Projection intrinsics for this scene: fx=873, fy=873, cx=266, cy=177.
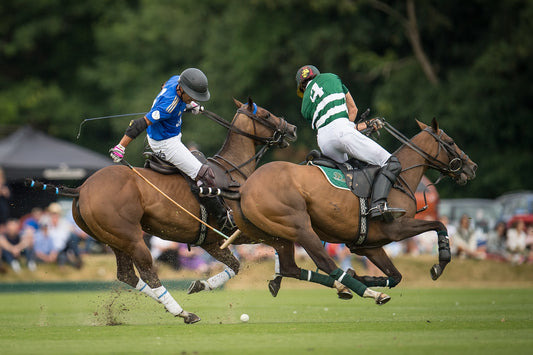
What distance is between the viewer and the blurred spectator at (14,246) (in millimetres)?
17000

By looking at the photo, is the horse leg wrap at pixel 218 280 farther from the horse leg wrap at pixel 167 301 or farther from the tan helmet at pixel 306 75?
the tan helmet at pixel 306 75

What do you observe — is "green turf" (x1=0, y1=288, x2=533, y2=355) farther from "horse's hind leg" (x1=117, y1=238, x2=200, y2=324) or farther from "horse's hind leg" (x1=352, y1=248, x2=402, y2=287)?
"horse's hind leg" (x1=352, y1=248, x2=402, y2=287)

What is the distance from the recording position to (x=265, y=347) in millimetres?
7219

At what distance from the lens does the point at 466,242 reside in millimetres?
18125

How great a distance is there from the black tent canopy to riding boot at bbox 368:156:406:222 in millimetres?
12230

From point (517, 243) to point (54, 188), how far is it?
37.8 feet

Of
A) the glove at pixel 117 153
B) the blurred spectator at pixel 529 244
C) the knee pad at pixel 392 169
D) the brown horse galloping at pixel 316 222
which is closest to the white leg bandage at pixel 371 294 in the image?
the brown horse galloping at pixel 316 222

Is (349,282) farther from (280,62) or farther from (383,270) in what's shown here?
(280,62)

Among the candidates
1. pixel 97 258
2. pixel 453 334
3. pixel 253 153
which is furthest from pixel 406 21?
pixel 453 334

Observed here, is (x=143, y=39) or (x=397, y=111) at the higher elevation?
(x=397, y=111)

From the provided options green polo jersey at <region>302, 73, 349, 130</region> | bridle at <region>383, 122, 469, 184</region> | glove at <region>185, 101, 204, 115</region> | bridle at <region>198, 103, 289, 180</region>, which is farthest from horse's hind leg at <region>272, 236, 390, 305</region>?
glove at <region>185, 101, 204, 115</region>

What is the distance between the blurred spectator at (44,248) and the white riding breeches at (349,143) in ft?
31.1

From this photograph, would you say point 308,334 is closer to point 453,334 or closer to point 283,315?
point 453,334

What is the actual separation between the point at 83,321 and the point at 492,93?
19.3 metres
